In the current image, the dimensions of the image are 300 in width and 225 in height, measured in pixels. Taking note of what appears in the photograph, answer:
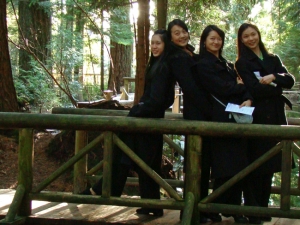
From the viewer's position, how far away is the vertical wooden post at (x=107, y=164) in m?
3.75

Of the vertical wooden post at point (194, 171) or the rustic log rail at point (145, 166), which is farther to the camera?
the vertical wooden post at point (194, 171)

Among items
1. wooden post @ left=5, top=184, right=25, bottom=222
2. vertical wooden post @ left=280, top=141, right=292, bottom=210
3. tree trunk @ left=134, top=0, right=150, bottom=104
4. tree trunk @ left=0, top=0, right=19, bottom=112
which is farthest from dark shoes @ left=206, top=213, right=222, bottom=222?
tree trunk @ left=0, top=0, right=19, bottom=112

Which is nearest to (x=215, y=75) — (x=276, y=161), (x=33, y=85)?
(x=276, y=161)

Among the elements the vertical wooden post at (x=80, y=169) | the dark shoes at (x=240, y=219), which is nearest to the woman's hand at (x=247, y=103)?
the dark shoes at (x=240, y=219)

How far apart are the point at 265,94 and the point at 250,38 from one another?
0.54 m

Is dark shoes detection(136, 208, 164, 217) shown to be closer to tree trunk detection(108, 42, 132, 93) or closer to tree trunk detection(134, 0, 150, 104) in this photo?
tree trunk detection(134, 0, 150, 104)

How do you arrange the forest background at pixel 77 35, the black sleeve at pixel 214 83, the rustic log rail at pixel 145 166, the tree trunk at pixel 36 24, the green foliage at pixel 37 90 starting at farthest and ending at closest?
the tree trunk at pixel 36 24
the green foliage at pixel 37 90
the forest background at pixel 77 35
the black sleeve at pixel 214 83
the rustic log rail at pixel 145 166

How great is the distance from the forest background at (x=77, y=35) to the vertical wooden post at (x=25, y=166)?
9.45ft

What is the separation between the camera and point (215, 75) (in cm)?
366

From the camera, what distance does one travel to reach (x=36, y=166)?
25.1 feet

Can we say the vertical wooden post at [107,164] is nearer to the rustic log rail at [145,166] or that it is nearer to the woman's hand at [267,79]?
the rustic log rail at [145,166]

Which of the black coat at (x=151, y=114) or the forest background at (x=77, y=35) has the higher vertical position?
the forest background at (x=77, y=35)

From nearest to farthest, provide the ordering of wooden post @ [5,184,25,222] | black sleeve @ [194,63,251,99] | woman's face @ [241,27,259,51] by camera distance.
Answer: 1. black sleeve @ [194,63,251,99]
2. wooden post @ [5,184,25,222]
3. woman's face @ [241,27,259,51]

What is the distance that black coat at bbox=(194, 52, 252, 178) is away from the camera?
11.9ft
